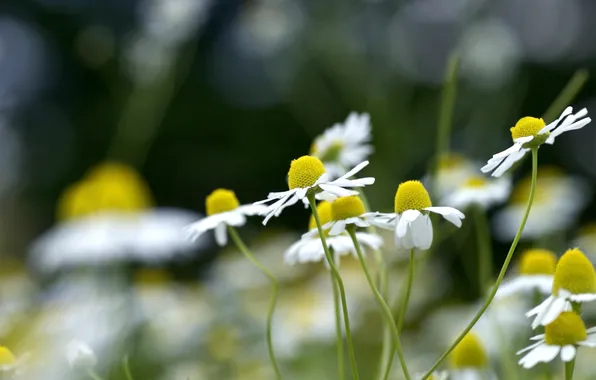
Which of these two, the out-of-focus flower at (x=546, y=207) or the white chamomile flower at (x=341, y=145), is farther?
the out-of-focus flower at (x=546, y=207)

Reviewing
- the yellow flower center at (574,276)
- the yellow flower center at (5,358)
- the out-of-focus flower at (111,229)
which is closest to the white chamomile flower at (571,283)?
the yellow flower center at (574,276)

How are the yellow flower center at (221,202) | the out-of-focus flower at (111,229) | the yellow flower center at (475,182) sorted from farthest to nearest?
the out-of-focus flower at (111,229)
the yellow flower center at (475,182)
the yellow flower center at (221,202)

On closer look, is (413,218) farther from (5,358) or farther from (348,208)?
(5,358)

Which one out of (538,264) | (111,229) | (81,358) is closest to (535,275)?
(538,264)

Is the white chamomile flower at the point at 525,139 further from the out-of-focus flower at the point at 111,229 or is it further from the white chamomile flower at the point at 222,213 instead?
the out-of-focus flower at the point at 111,229

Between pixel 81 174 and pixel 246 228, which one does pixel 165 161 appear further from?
pixel 246 228

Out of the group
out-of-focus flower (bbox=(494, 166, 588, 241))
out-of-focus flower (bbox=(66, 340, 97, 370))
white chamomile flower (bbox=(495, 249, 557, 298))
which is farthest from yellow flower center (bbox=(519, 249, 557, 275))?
out-of-focus flower (bbox=(494, 166, 588, 241))

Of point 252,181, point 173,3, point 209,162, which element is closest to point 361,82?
point 173,3
